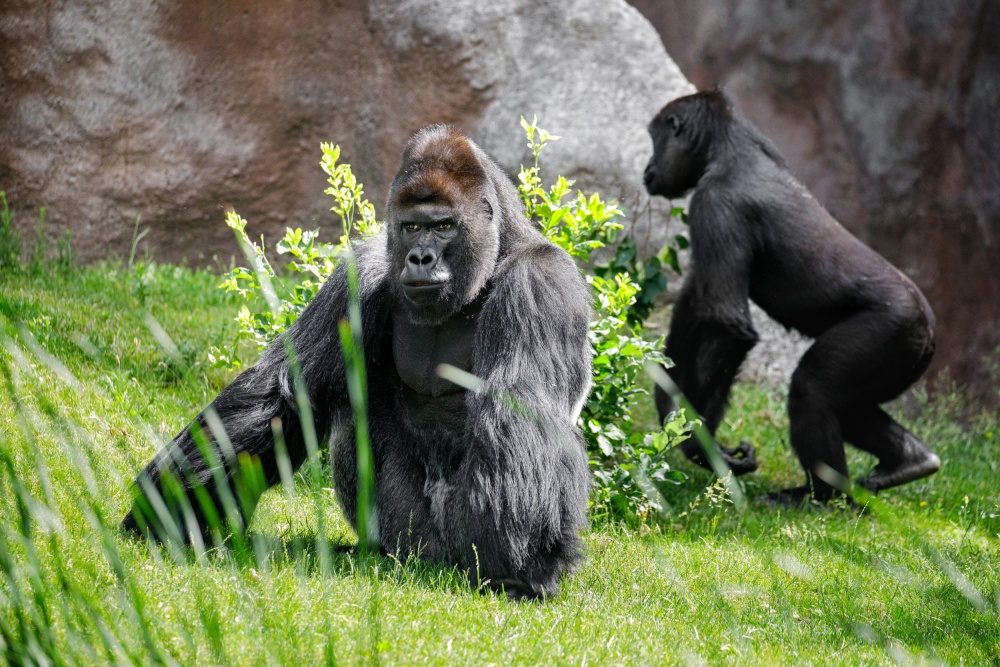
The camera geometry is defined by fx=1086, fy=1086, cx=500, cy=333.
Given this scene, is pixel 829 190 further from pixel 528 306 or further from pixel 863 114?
pixel 528 306

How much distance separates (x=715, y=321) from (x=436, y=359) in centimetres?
212

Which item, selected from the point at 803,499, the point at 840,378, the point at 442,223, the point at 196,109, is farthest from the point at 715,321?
the point at 196,109

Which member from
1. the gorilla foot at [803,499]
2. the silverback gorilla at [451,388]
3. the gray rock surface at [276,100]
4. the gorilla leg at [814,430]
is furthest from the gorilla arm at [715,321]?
the silverback gorilla at [451,388]

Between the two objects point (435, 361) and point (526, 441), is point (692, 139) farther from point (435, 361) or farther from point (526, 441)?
point (526, 441)

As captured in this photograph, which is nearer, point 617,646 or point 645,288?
point 617,646

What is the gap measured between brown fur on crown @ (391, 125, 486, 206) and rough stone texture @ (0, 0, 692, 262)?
11.0 ft

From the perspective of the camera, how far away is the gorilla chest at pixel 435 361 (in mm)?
3852

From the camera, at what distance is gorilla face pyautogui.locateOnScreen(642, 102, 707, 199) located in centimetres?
618

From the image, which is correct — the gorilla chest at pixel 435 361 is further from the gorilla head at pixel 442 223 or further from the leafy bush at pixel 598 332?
the leafy bush at pixel 598 332

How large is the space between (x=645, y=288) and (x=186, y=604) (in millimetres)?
3322

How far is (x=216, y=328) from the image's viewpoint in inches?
223

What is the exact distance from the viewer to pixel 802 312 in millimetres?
5719

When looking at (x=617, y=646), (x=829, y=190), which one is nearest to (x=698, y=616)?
(x=617, y=646)

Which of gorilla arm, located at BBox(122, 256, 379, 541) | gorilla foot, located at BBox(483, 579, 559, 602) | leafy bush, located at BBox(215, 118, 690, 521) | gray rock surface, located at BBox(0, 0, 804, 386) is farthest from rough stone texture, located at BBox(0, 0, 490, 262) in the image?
gorilla foot, located at BBox(483, 579, 559, 602)
